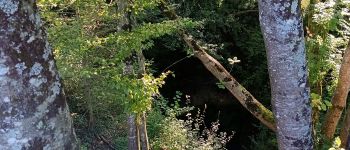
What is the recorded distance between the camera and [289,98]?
3.31 metres

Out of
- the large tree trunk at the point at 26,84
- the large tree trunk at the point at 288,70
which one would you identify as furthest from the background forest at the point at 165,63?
the large tree trunk at the point at 26,84

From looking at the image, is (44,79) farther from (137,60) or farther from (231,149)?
(231,149)

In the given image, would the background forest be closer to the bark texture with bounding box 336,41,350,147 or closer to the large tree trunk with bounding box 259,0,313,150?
the bark texture with bounding box 336,41,350,147

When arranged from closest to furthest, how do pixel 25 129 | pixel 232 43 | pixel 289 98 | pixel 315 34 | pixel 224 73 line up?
pixel 25 129
pixel 289 98
pixel 315 34
pixel 224 73
pixel 232 43

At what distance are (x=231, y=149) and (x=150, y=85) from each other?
6639 mm

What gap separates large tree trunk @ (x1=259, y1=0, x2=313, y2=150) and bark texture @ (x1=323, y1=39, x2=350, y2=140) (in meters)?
1.64

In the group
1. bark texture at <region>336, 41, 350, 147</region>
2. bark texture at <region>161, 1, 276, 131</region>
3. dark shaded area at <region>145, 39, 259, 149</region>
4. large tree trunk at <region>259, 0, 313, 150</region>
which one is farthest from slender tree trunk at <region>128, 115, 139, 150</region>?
dark shaded area at <region>145, 39, 259, 149</region>

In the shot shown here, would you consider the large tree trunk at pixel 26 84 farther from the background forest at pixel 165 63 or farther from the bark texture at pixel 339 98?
the bark texture at pixel 339 98

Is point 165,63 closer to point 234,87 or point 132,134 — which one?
point 234,87

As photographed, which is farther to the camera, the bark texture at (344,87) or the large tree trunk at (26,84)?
the bark texture at (344,87)

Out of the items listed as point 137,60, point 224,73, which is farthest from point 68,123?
→ point 224,73

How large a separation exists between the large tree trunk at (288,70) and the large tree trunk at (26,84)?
2.03m

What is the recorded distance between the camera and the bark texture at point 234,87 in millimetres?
5539

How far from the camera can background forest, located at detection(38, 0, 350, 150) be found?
4.19 meters
